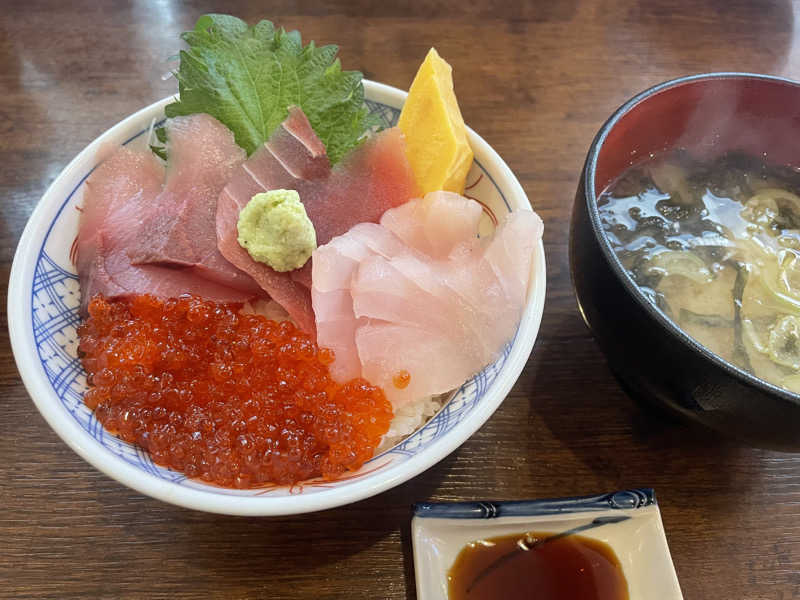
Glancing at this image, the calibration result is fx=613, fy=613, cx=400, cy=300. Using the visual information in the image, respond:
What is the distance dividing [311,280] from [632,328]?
0.68m

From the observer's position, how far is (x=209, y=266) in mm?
1361

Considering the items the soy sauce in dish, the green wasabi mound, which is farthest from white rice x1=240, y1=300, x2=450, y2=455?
the green wasabi mound

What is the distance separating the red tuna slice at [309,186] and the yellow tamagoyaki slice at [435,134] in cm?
6

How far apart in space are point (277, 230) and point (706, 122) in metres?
1.08

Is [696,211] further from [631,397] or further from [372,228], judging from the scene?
[372,228]

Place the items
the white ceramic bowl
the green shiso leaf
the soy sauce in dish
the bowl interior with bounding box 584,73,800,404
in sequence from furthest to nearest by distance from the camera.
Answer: the green shiso leaf → the bowl interior with bounding box 584,73,800,404 → the soy sauce in dish → the white ceramic bowl

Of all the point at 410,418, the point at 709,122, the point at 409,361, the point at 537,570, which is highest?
the point at 709,122

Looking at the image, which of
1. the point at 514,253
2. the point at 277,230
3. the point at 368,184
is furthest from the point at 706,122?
the point at 277,230

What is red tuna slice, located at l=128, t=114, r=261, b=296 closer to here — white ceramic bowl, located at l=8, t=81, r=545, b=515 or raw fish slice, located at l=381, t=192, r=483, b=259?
white ceramic bowl, located at l=8, t=81, r=545, b=515

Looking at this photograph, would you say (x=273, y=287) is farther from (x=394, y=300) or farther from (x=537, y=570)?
(x=537, y=570)

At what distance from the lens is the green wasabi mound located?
1320 mm

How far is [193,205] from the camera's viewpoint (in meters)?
1.43

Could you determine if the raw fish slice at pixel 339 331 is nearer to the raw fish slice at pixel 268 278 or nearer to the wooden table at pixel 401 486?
the raw fish slice at pixel 268 278

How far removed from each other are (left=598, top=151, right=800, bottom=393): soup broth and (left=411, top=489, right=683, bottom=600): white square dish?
0.38 m
